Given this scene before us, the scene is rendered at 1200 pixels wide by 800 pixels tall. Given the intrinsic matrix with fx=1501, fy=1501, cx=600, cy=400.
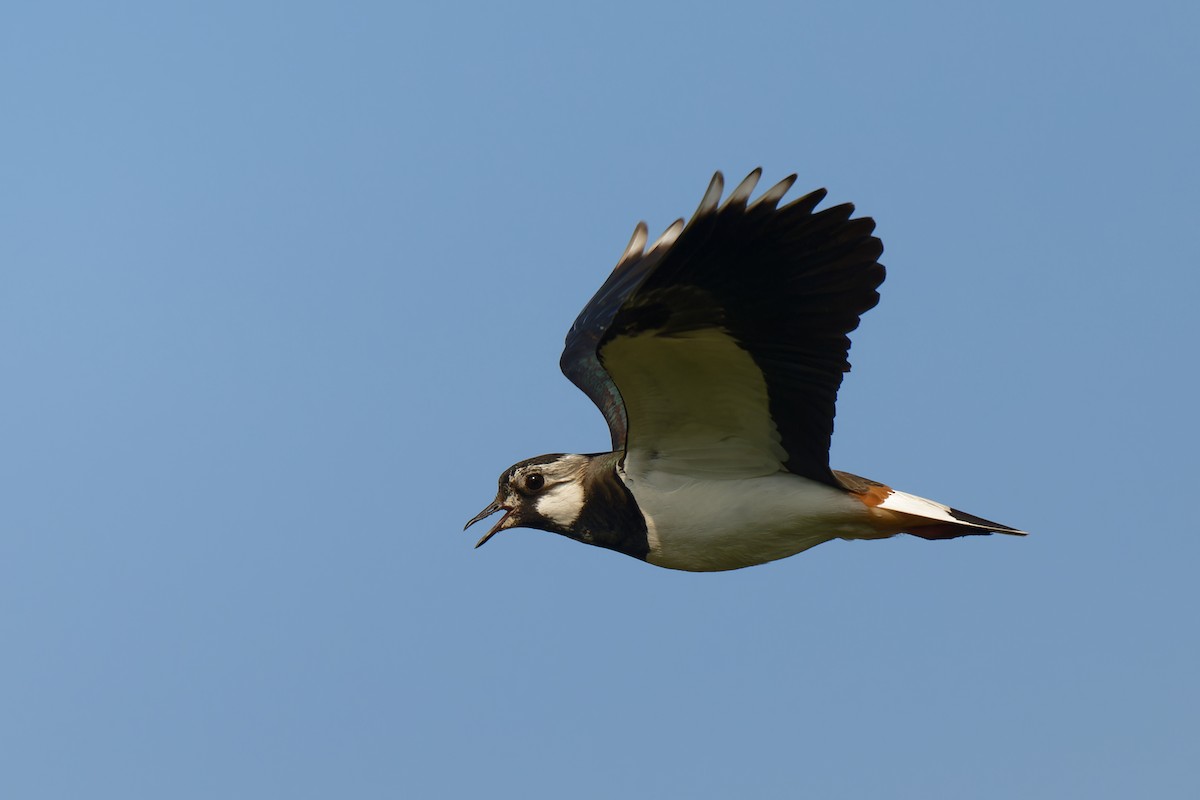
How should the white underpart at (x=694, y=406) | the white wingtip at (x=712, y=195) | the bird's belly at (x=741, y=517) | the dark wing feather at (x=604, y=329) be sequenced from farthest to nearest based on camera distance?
the dark wing feather at (x=604, y=329) < the bird's belly at (x=741, y=517) < the white underpart at (x=694, y=406) < the white wingtip at (x=712, y=195)

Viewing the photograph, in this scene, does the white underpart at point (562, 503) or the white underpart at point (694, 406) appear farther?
the white underpart at point (562, 503)

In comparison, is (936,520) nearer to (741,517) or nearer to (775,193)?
(741,517)

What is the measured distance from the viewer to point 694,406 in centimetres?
782

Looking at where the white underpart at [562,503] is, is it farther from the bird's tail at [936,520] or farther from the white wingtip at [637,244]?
the white wingtip at [637,244]

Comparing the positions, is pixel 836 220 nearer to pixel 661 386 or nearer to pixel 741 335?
pixel 741 335

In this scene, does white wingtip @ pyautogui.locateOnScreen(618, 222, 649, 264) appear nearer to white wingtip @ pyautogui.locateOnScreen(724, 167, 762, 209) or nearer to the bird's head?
the bird's head

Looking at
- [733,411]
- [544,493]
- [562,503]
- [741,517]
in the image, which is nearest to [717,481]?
[741,517]

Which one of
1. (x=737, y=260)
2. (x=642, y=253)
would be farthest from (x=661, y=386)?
(x=642, y=253)

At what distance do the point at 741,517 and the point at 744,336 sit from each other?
3.84 feet

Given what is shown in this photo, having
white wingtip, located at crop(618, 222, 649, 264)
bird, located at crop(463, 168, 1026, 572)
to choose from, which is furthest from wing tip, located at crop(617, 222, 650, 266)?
bird, located at crop(463, 168, 1026, 572)

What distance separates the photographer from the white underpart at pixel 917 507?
7.83m

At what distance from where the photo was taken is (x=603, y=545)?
8.44 metres

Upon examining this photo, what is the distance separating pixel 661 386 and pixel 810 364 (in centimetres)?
77

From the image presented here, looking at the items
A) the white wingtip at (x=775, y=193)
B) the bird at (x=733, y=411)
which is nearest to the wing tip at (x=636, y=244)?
the bird at (x=733, y=411)
